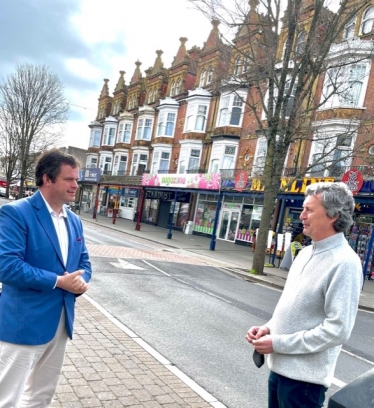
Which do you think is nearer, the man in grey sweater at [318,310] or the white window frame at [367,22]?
the man in grey sweater at [318,310]

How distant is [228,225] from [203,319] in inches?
682

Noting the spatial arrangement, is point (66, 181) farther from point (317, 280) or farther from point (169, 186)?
point (169, 186)

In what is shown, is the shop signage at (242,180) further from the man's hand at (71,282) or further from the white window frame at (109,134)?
the white window frame at (109,134)

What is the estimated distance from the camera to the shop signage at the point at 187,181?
776 inches

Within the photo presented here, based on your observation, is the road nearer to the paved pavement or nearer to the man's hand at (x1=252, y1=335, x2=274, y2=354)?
the paved pavement

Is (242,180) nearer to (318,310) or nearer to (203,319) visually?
(203,319)

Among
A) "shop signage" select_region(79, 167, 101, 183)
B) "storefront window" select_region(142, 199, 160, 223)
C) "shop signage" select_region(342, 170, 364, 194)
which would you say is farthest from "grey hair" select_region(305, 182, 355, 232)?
"shop signage" select_region(79, 167, 101, 183)

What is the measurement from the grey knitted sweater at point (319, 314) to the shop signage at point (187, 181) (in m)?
17.4

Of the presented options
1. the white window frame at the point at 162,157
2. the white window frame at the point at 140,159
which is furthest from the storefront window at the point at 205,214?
the white window frame at the point at 140,159

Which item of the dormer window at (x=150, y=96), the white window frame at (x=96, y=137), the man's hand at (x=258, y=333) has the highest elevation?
the dormer window at (x=150, y=96)

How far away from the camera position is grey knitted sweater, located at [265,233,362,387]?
5.99 ft

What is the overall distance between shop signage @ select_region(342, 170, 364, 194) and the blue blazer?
11.6 meters

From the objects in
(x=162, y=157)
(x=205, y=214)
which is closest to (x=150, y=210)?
(x=162, y=157)

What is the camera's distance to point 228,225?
2305 centimetres
